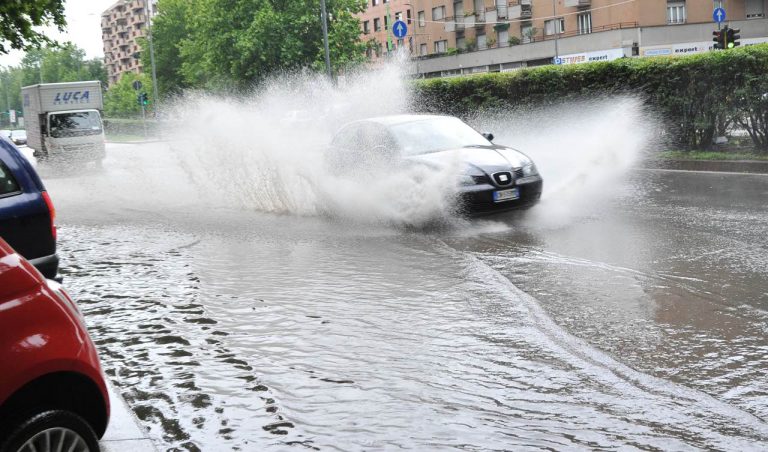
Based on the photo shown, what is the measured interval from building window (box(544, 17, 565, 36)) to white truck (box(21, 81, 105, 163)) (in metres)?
41.2

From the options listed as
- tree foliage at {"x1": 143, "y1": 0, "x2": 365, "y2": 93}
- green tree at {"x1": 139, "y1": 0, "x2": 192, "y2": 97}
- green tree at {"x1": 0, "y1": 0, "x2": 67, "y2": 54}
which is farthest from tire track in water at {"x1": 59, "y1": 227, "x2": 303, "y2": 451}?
green tree at {"x1": 139, "y1": 0, "x2": 192, "y2": 97}

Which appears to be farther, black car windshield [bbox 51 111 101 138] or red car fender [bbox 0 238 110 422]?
black car windshield [bbox 51 111 101 138]

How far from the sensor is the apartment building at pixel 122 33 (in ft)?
532

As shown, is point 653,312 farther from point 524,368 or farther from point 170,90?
point 170,90

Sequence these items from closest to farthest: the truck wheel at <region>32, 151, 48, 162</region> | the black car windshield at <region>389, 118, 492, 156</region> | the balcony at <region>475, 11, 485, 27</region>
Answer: the black car windshield at <region>389, 118, 492, 156</region>, the truck wheel at <region>32, 151, 48, 162</region>, the balcony at <region>475, 11, 485, 27</region>

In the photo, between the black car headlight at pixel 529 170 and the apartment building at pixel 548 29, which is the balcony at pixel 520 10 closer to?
the apartment building at pixel 548 29

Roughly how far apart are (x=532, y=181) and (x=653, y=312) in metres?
5.15

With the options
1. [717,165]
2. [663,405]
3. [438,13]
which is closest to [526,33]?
[438,13]

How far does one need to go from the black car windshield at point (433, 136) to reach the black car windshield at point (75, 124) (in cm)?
2121

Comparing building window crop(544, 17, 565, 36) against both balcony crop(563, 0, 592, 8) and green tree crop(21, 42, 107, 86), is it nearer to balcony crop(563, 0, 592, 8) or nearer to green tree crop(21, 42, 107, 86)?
balcony crop(563, 0, 592, 8)

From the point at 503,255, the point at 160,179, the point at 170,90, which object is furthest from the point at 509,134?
the point at 170,90

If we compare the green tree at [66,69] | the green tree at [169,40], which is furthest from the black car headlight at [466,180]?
the green tree at [66,69]

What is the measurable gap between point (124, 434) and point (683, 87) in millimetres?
17120

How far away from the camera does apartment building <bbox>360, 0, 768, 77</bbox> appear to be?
58.4m
